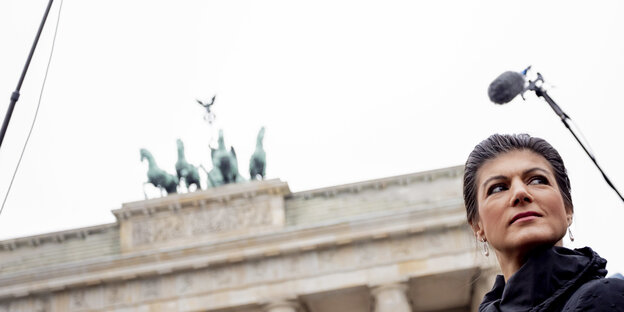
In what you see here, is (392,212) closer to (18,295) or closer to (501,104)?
(18,295)

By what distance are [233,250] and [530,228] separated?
24.4m

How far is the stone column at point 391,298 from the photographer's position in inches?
960

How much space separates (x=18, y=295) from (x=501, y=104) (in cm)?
2456

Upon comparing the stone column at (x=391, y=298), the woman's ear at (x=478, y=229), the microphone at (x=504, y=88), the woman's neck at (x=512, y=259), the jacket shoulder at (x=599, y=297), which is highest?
the microphone at (x=504, y=88)

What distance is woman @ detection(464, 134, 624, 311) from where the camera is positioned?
4.93 ft

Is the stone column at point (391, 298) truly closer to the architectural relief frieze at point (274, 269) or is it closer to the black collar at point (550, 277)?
the architectural relief frieze at point (274, 269)

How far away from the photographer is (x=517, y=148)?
6.22 ft

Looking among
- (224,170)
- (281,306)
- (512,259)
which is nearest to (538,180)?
(512,259)

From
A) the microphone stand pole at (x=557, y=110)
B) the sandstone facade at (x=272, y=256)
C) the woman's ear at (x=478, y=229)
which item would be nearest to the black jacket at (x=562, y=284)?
the woman's ear at (x=478, y=229)

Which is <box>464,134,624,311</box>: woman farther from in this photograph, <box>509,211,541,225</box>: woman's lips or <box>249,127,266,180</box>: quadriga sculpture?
<box>249,127,266,180</box>: quadriga sculpture

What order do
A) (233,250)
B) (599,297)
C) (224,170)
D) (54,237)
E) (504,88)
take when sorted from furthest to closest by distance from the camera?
(224,170) < (54,237) < (233,250) < (504,88) < (599,297)

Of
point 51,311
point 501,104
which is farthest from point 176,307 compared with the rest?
point 501,104

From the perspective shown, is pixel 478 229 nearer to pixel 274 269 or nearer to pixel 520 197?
pixel 520 197

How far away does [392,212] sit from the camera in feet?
83.1
